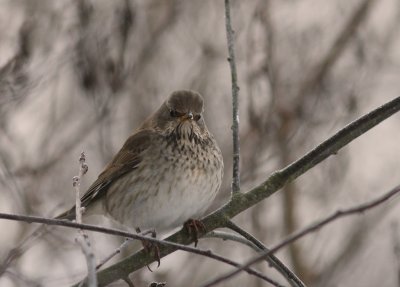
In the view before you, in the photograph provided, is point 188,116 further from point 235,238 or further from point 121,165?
point 235,238

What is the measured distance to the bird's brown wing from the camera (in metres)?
5.38

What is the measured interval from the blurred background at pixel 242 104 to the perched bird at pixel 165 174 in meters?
0.66

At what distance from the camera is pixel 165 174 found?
5043 mm

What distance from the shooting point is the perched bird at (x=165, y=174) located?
4.97 m

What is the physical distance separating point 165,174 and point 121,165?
0.55 metres

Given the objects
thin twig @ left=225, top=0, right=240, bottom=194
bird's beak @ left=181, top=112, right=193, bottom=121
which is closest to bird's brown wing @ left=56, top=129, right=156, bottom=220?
bird's beak @ left=181, top=112, right=193, bottom=121

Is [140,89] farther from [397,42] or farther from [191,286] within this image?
[397,42]

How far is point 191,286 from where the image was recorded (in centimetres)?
726

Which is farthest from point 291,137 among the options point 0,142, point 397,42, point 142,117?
point 0,142

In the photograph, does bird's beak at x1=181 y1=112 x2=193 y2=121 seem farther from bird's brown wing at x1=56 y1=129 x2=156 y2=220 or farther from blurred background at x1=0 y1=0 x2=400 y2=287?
blurred background at x1=0 y1=0 x2=400 y2=287

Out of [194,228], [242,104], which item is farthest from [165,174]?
[242,104]

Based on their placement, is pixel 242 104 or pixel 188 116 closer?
pixel 188 116

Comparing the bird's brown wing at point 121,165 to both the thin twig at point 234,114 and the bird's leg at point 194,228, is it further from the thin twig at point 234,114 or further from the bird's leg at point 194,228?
the thin twig at point 234,114

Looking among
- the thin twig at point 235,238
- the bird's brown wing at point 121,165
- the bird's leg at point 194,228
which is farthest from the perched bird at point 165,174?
the thin twig at point 235,238
